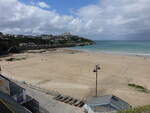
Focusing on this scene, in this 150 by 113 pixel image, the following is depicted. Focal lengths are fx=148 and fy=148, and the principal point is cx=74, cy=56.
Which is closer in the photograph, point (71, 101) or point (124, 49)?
point (71, 101)

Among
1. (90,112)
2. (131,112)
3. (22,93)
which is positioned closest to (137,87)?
(90,112)

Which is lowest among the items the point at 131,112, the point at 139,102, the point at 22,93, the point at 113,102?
the point at 139,102

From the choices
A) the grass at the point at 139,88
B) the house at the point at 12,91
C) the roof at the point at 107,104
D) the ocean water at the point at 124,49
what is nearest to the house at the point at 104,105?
the roof at the point at 107,104

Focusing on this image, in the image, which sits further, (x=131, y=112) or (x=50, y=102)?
(x=50, y=102)

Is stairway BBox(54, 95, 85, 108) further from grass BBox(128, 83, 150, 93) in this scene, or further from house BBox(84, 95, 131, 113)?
grass BBox(128, 83, 150, 93)

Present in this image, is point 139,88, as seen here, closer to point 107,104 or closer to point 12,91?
point 107,104

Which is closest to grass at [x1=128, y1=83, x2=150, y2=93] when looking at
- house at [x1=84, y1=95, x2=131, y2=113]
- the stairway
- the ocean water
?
house at [x1=84, y1=95, x2=131, y2=113]

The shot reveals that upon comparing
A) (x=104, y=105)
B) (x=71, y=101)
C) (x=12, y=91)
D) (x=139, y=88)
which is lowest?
(x=139, y=88)

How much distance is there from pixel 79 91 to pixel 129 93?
4.82 metres

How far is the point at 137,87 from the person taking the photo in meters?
16.0

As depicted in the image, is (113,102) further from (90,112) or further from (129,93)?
(129,93)

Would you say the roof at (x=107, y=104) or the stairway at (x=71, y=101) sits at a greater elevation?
the roof at (x=107, y=104)

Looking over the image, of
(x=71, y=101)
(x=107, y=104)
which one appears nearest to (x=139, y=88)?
(x=107, y=104)

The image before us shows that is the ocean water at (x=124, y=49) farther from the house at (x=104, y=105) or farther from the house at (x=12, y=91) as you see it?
the house at (x=12, y=91)
